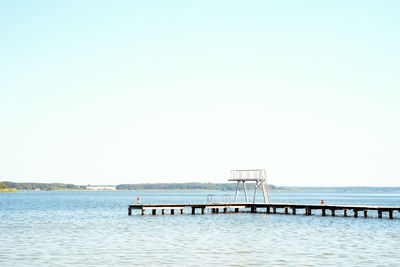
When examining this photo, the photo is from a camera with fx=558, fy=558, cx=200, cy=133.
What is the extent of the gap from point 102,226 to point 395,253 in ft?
100

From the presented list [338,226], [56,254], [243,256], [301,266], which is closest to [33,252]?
[56,254]

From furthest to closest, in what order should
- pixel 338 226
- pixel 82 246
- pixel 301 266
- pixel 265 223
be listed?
pixel 265 223
pixel 338 226
pixel 82 246
pixel 301 266

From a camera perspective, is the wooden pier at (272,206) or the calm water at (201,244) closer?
the calm water at (201,244)

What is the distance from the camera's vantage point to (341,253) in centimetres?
3553

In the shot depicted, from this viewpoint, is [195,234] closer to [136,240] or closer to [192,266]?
[136,240]

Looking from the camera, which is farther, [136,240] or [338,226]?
[338,226]

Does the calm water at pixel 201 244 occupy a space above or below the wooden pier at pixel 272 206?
below

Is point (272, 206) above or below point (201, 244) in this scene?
above

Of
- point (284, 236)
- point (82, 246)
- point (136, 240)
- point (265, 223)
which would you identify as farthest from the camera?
point (265, 223)

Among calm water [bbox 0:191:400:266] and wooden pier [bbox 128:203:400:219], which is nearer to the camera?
calm water [bbox 0:191:400:266]

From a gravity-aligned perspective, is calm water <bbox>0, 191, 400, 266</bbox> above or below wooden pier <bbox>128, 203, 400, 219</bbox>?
below

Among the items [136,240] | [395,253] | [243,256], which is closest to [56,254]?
[136,240]

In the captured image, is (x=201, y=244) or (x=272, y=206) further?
(x=272, y=206)

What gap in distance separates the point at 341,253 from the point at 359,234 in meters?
13.5
